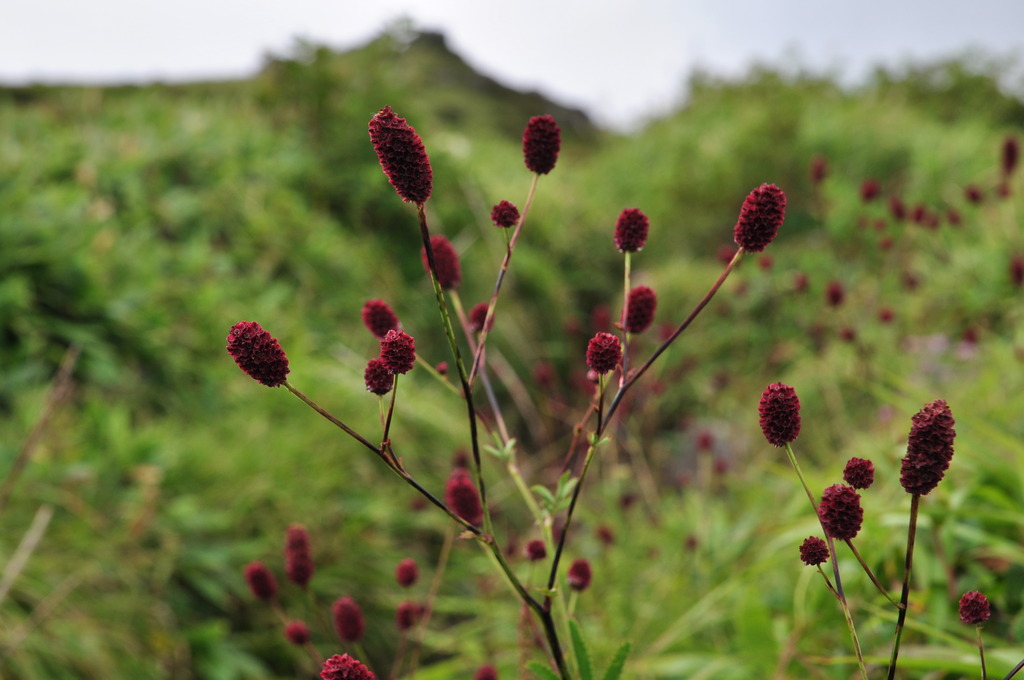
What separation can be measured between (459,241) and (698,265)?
2.61 metres

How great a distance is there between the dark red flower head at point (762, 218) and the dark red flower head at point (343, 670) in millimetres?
509

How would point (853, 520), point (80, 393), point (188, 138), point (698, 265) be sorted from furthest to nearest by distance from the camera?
1. point (698, 265)
2. point (188, 138)
3. point (80, 393)
4. point (853, 520)

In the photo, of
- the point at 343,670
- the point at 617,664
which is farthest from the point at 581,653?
the point at 343,670

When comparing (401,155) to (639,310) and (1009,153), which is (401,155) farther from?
(1009,153)

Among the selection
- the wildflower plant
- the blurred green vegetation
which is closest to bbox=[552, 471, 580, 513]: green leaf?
the wildflower plant

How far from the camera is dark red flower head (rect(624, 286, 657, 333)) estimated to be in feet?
2.57

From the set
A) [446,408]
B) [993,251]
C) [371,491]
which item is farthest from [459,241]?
[993,251]

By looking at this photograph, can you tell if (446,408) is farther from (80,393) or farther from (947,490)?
(947,490)

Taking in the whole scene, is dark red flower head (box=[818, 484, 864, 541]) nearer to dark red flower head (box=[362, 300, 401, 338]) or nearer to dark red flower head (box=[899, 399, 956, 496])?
dark red flower head (box=[899, 399, 956, 496])

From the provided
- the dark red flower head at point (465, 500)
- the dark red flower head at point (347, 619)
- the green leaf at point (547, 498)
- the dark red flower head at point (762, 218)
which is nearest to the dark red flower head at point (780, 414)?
the dark red flower head at point (762, 218)

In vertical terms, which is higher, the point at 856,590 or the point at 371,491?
the point at 856,590

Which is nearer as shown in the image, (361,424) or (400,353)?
(400,353)

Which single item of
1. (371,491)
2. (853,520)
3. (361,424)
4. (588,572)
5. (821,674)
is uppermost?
(853,520)

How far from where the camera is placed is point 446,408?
3574mm
